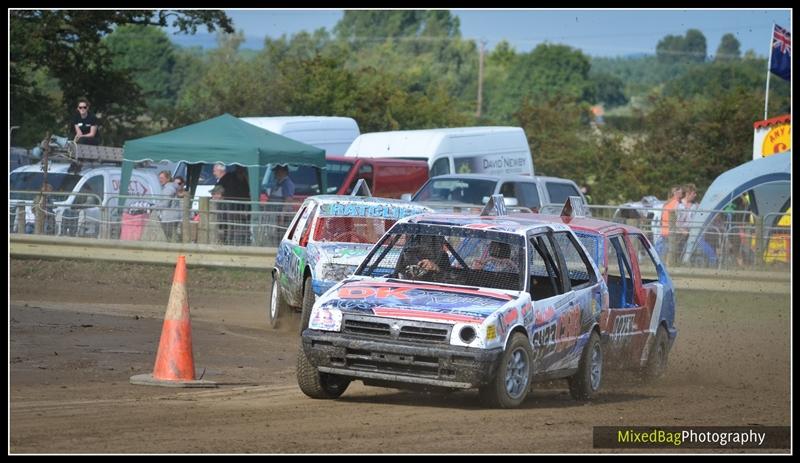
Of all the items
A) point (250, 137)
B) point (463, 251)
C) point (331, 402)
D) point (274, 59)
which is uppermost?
point (274, 59)

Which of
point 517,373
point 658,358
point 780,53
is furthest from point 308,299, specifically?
point 780,53

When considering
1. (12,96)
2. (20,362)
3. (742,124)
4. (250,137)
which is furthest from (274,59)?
(20,362)

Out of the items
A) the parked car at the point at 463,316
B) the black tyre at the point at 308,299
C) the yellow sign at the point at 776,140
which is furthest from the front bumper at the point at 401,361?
the yellow sign at the point at 776,140

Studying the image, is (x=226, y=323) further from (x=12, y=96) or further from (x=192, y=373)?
(x=12, y=96)

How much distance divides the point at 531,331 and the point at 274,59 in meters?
62.0

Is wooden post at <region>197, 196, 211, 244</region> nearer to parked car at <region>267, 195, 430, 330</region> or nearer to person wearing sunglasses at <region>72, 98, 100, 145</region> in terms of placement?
person wearing sunglasses at <region>72, 98, 100, 145</region>

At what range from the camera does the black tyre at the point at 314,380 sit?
9.81 m

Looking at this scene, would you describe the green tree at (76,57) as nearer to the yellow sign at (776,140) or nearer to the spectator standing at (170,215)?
the spectator standing at (170,215)

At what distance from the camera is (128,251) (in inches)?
846

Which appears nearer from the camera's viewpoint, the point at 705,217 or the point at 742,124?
the point at 705,217

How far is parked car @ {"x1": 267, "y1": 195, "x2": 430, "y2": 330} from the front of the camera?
1452cm

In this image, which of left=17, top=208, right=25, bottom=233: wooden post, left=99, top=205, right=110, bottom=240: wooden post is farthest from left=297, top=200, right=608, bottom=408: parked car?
left=17, top=208, right=25, bottom=233: wooden post

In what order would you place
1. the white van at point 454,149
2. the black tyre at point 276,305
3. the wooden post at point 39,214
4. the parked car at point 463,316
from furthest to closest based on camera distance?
the white van at point 454,149, the wooden post at point 39,214, the black tyre at point 276,305, the parked car at point 463,316

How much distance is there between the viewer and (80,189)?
80.0ft
